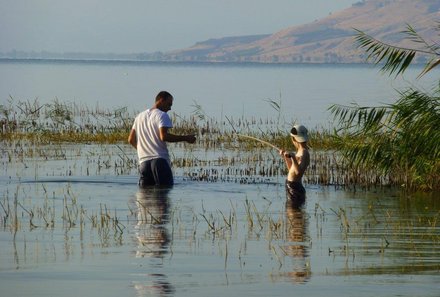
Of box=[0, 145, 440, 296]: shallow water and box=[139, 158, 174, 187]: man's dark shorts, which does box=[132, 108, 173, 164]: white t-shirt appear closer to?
box=[139, 158, 174, 187]: man's dark shorts

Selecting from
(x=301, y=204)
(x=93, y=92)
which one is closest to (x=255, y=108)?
(x=93, y=92)

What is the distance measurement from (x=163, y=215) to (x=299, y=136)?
198 cm

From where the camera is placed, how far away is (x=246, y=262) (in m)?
12.5

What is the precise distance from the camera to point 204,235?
47.2 feet

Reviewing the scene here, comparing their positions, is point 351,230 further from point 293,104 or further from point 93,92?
point 93,92

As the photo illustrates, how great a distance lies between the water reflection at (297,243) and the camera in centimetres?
1165

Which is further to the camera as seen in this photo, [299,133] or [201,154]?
[201,154]

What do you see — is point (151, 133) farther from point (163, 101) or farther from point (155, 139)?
point (163, 101)

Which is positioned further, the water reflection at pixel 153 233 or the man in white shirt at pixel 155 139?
the man in white shirt at pixel 155 139

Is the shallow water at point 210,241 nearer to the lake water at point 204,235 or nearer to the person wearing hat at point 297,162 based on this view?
the lake water at point 204,235

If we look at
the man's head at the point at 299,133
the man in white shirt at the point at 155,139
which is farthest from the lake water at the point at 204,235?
the man's head at the point at 299,133

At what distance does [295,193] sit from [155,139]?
2.20 metres

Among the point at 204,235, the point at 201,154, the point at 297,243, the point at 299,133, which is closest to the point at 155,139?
the point at 299,133

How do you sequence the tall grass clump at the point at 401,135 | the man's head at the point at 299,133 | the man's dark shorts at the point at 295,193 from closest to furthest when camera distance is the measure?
the man's head at the point at 299,133 → the man's dark shorts at the point at 295,193 → the tall grass clump at the point at 401,135
